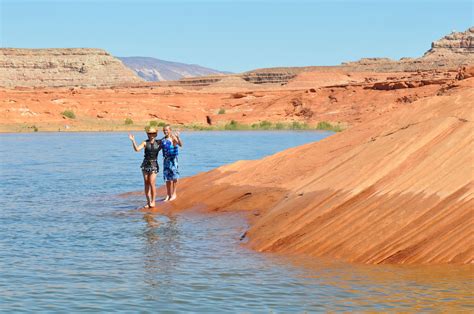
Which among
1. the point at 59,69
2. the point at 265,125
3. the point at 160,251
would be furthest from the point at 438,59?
the point at 160,251

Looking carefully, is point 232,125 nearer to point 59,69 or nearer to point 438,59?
point 438,59

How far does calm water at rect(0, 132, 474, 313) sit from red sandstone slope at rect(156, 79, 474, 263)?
29 centimetres

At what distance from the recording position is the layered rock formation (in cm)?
14025

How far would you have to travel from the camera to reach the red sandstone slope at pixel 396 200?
937 centimetres

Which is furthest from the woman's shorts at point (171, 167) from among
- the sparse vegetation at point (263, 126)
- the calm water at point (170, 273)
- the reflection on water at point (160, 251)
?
the sparse vegetation at point (263, 126)

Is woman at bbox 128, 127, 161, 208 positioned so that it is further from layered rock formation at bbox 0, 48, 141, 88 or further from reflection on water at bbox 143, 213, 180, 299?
layered rock formation at bbox 0, 48, 141, 88

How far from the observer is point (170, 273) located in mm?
9648

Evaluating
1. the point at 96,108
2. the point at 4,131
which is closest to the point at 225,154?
the point at 4,131

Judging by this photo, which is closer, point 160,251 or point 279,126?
point 160,251

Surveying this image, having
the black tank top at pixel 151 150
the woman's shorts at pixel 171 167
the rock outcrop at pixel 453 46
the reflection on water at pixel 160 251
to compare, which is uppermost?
the rock outcrop at pixel 453 46

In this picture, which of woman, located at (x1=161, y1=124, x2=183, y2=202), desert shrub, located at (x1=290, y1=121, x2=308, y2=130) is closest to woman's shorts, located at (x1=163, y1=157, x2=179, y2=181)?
woman, located at (x1=161, y1=124, x2=183, y2=202)

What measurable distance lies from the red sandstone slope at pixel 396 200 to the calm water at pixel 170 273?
0.29 meters

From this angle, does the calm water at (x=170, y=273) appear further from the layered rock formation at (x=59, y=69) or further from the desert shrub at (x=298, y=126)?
the layered rock formation at (x=59, y=69)

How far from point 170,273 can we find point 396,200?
2.71m
